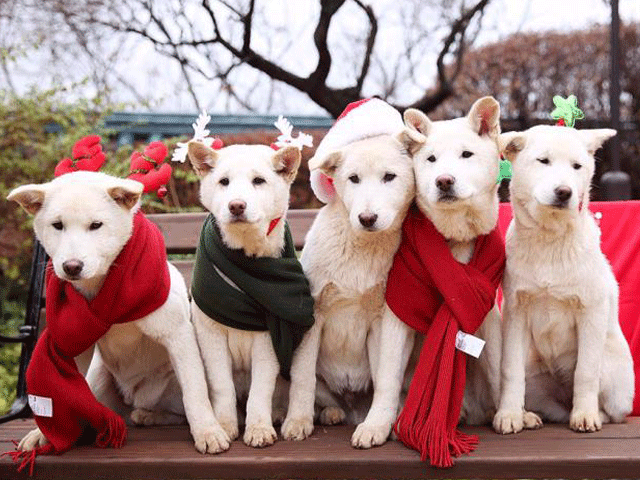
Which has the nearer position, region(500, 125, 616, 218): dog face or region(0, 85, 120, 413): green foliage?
region(500, 125, 616, 218): dog face

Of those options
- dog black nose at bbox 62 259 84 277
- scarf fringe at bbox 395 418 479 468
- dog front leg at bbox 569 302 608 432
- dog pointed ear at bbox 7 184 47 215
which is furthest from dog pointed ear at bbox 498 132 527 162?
dog pointed ear at bbox 7 184 47 215

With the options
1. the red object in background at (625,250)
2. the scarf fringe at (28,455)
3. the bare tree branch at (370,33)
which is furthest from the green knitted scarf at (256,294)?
the bare tree branch at (370,33)

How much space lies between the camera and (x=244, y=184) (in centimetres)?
288

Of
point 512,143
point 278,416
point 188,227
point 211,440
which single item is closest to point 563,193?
point 512,143

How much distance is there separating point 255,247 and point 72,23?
4502 mm

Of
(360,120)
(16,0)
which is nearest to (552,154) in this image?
(360,120)

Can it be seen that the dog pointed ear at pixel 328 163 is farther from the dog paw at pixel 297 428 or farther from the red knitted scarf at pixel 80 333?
the dog paw at pixel 297 428

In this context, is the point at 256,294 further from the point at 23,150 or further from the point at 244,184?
the point at 23,150

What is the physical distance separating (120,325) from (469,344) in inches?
55.4

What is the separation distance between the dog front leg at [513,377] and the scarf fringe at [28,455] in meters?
1.77

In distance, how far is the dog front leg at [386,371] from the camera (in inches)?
114

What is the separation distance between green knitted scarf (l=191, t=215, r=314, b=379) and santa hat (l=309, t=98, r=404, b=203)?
41cm

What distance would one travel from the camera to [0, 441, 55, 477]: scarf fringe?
280 cm

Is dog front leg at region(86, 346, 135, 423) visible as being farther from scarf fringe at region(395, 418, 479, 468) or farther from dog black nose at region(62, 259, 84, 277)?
scarf fringe at region(395, 418, 479, 468)
